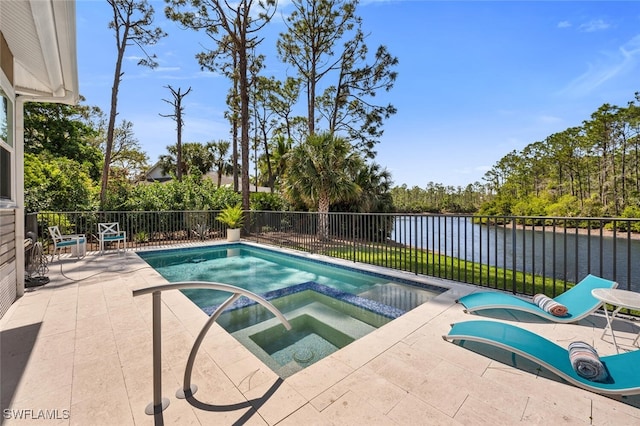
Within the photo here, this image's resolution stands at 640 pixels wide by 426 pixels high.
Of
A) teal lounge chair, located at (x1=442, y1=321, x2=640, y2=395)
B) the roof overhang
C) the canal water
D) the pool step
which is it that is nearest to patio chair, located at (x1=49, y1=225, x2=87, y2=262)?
the roof overhang

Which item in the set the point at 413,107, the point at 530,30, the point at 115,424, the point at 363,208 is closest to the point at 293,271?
the point at 115,424

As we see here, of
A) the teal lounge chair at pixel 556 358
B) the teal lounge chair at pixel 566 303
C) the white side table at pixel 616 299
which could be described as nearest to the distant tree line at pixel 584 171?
the teal lounge chair at pixel 566 303

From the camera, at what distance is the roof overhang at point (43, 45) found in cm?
244

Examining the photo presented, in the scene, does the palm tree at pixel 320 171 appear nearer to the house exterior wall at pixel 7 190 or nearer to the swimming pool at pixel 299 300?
the swimming pool at pixel 299 300

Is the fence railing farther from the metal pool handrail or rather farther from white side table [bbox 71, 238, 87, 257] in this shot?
the metal pool handrail

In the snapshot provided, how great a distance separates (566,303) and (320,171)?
8.17m

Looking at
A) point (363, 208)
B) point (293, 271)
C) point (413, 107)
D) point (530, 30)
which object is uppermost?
point (413, 107)

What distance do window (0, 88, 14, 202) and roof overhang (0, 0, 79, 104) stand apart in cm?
62

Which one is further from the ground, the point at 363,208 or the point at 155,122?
the point at 155,122

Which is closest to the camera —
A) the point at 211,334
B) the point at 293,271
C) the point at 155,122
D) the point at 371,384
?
the point at 371,384

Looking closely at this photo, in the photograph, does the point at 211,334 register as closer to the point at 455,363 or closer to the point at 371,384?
the point at 371,384

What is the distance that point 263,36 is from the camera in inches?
450

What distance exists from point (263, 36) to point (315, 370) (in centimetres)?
1303

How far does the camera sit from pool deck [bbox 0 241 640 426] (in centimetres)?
166
